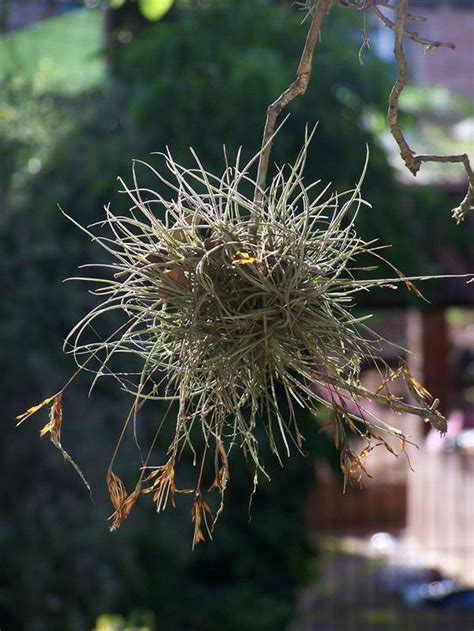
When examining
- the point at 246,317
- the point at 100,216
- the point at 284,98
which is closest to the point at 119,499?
the point at 246,317

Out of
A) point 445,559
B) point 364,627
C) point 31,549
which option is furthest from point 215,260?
point 445,559

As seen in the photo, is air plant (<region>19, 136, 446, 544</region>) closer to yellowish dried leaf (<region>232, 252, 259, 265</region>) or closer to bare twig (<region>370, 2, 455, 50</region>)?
yellowish dried leaf (<region>232, 252, 259, 265</region>)

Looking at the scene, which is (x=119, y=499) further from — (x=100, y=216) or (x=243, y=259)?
(x=100, y=216)

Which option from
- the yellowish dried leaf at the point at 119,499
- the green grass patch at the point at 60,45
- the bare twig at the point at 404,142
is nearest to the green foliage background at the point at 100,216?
the green grass patch at the point at 60,45

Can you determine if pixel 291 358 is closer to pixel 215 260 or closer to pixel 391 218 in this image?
pixel 215 260

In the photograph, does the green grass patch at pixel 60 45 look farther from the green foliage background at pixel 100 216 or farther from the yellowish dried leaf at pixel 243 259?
the yellowish dried leaf at pixel 243 259

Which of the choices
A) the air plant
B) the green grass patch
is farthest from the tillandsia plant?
the green grass patch

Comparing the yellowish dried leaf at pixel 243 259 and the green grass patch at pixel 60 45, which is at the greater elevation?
the green grass patch at pixel 60 45

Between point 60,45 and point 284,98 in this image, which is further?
point 60,45
